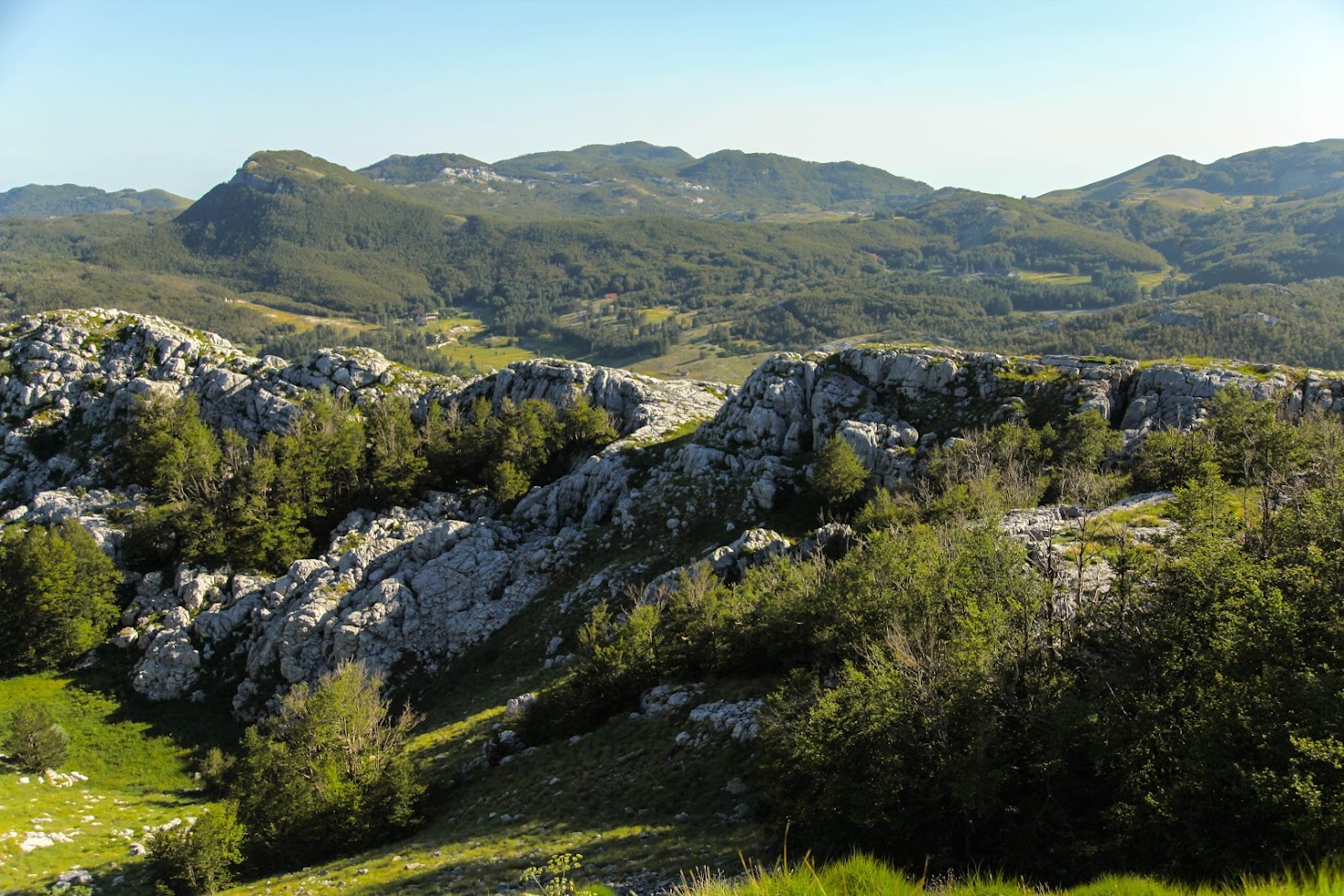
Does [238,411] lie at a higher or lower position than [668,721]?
higher

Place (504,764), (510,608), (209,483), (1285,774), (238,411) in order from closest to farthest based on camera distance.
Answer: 1. (1285,774)
2. (504,764)
3. (510,608)
4. (209,483)
5. (238,411)

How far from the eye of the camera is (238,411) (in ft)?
356

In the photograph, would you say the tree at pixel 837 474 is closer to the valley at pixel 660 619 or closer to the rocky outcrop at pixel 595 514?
the valley at pixel 660 619

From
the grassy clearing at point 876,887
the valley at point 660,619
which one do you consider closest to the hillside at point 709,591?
the valley at point 660,619

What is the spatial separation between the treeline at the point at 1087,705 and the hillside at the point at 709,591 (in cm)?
14

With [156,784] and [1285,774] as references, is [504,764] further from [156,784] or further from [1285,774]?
[1285,774]

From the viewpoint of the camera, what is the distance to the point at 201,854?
37.5m

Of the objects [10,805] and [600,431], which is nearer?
[10,805]

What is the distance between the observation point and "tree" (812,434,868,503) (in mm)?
67438

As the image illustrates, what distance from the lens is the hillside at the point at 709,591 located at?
72.9 ft

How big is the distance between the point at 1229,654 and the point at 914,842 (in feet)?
38.5

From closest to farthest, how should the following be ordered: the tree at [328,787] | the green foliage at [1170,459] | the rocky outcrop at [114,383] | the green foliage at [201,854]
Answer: the green foliage at [201,854]
the tree at [328,787]
the green foliage at [1170,459]
the rocky outcrop at [114,383]

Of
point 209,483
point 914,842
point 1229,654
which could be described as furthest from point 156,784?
point 1229,654

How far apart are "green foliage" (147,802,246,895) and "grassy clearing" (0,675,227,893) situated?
3.12 m
